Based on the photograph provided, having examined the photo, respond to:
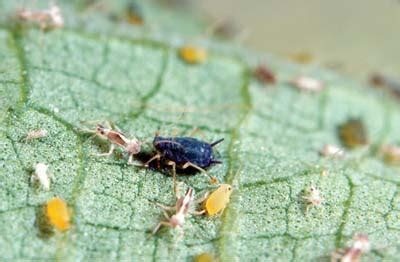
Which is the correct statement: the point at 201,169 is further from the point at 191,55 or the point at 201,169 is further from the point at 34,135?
the point at 191,55

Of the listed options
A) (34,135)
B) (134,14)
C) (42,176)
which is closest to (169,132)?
(34,135)

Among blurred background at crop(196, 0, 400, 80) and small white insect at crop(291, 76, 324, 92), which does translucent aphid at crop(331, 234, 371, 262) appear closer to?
A: small white insect at crop(291, 76, 324, 92)

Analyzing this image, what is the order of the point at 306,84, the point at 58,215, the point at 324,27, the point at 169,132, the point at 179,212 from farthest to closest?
the point at 324,27, the point at 306,84, the point at 169,132, the point at 179,212, the point at 58,215

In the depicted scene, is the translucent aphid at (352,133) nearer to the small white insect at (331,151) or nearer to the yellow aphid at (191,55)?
the small white insect at (331,151)

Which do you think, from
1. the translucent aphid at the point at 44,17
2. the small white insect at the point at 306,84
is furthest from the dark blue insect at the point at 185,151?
the small white insect at the point at 306,84

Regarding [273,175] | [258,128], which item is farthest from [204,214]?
[258,128]

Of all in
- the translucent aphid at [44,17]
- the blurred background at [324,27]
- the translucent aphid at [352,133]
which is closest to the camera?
the translucent aphid at [44,17]
